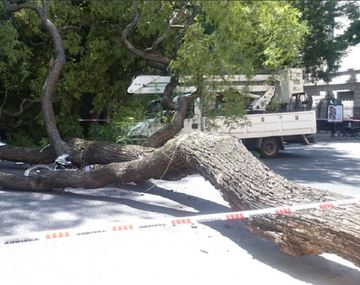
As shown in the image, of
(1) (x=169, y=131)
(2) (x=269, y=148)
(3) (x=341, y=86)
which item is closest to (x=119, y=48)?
(1) (x=169, y=131)

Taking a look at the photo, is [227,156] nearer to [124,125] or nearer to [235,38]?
[235,38]

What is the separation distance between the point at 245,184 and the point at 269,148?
8956 mm

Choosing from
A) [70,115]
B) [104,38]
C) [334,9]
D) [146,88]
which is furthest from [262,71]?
[334,9]

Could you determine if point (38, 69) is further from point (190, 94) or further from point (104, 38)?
point (190, 94)

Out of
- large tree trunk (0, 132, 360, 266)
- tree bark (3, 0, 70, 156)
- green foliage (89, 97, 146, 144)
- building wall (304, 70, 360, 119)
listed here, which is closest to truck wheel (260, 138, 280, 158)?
green foliage (89, 97, 146, 144)

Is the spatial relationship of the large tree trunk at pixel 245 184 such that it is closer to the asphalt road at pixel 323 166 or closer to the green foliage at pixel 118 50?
the green foliage at pixel 118 50

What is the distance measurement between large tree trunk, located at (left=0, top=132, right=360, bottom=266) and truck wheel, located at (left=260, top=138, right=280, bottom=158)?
667cm

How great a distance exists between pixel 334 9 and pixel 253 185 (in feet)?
61.5

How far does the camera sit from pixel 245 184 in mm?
5934

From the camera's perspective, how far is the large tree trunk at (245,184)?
185 inches

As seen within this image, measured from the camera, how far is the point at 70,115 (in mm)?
14898

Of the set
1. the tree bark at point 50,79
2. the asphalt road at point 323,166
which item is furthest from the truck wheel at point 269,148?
the tree bark at point 50,79

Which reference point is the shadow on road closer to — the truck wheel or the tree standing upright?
the truck wheel

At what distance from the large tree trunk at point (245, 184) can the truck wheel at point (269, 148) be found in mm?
6670
